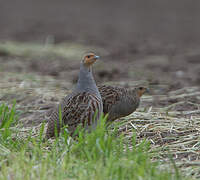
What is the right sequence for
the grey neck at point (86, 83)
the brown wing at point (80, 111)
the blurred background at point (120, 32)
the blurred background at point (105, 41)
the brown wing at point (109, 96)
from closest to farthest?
the brown wing at point (80, 111) < the grey neck at point (86, 83) < the brown wing at point (109, 96) < the blurred background at point (105, 41) < the blurred background at point (120, 32)

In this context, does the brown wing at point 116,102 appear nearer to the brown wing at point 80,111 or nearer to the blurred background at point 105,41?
the brown wing at point 80,111

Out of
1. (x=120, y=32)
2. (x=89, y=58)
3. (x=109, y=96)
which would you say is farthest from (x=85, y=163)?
(x=120, y=32)

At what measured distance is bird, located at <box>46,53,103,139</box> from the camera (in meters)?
4.44

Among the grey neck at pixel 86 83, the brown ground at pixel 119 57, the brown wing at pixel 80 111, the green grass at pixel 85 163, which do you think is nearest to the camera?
the green grass at pixel 85 163

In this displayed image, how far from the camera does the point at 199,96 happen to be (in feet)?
21.6

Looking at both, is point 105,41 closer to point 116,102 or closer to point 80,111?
point 116,102

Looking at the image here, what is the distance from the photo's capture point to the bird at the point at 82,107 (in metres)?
4.44

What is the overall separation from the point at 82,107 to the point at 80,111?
0.14ft

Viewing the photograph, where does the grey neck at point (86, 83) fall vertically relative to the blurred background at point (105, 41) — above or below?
below

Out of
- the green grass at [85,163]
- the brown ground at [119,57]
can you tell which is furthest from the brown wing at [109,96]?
the green grass at [85,163]

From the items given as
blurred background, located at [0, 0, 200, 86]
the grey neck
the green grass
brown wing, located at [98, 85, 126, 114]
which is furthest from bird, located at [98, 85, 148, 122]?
blurred background, located at [0, 0, 200, 86]

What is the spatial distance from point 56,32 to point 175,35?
353 centimetres

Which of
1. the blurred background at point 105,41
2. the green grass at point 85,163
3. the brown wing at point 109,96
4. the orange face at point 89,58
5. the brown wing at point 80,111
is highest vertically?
the blurred background at point 105,41

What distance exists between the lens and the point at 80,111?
445 cm
